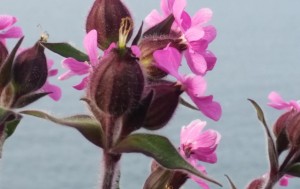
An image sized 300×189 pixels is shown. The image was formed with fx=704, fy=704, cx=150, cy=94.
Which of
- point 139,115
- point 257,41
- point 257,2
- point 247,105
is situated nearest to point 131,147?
point 139,115

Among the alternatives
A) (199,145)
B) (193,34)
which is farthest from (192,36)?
(199,145)

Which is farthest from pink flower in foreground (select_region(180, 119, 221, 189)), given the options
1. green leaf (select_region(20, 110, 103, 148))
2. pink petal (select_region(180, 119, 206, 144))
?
green leaf (select_region(20, 110, 103, 148))

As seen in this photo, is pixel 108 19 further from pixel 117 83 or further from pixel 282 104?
pixel 282 104

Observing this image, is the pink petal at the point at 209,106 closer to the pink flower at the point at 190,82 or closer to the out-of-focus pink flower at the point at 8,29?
the pink flower at the point at 190,82

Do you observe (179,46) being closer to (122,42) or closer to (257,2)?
(122,42)

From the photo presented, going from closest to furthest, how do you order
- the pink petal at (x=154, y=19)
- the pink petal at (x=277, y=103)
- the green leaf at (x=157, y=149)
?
the green leaf at (x=157, y=149) < the pink petal at (x=154, y=19) < the pink petal at (x=277, y=103)

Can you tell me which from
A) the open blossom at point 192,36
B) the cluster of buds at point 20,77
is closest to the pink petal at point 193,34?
the open blossom at point 192,36

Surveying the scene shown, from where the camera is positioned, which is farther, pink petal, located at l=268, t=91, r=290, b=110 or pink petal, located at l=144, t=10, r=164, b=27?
pink petal, located at l=268, t=91, r=290, b=110

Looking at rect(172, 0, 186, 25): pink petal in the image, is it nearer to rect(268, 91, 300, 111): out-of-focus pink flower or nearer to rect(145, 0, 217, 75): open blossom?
rect(145, 0, 217, 75): open blossom
